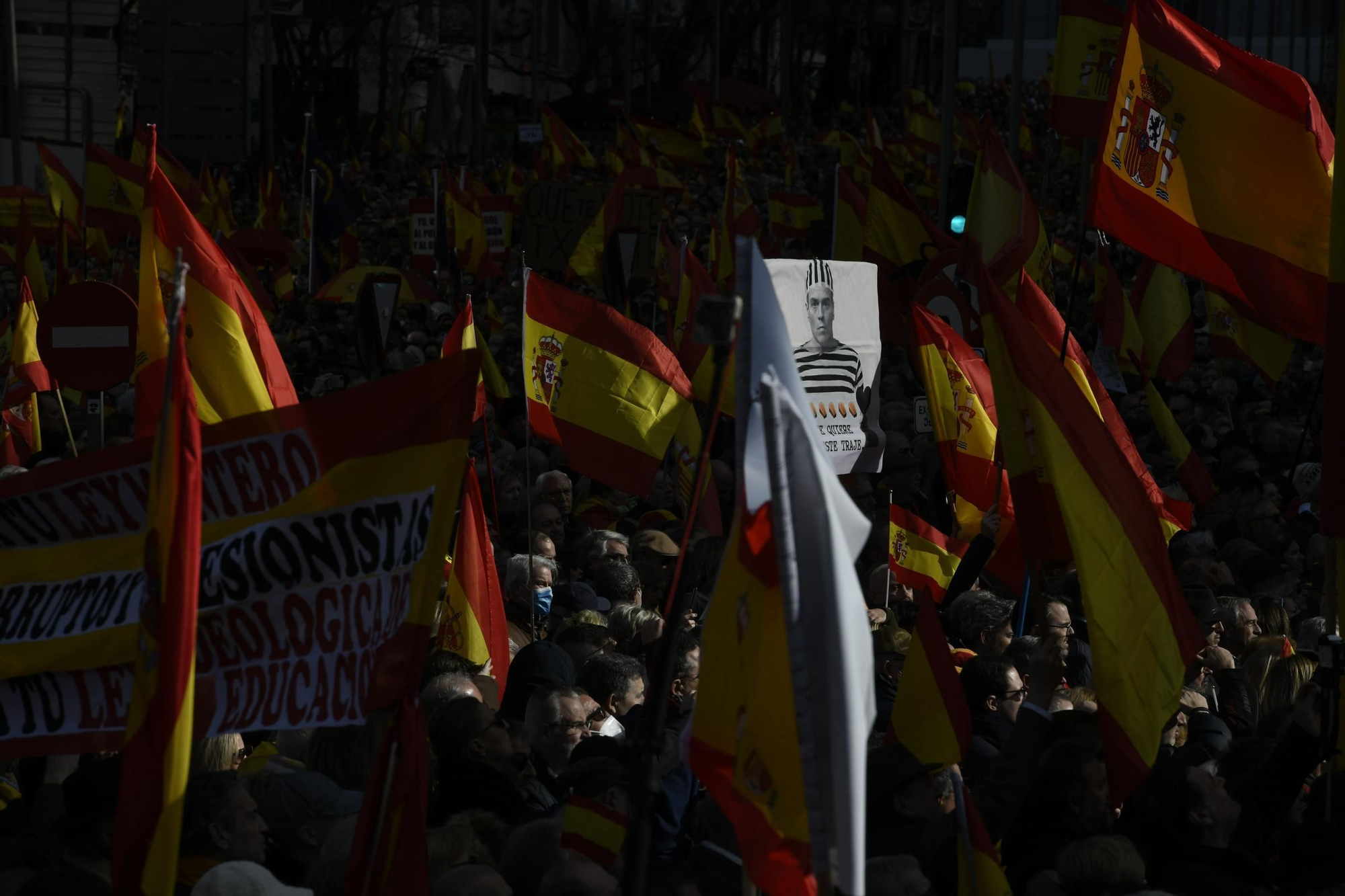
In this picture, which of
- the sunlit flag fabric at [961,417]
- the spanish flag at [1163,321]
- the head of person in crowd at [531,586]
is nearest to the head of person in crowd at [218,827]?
the head of person in crowd at [531,586]

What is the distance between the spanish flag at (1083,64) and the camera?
29.6 ft

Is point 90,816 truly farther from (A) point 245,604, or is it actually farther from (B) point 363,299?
(B) point 363,299

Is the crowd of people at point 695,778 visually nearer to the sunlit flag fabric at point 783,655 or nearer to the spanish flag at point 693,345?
the sunlit flag fabric at point 783,655

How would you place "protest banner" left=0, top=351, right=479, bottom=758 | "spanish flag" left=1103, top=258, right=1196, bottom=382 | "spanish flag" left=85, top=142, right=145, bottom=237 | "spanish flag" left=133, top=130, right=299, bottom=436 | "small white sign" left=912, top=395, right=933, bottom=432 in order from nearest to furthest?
"protest banner" left=0, top=351, right=479, bottom=758 → "spanish flag" left=133, top=130, right=299, bottom=436 → "small white sign" left=912, top=395, right=933, bottom=432 → "spanish flag" left=1103, top=258, right=1196, bottom=382 → "spanish flag" left=85, top=142, right=145, bottom=237

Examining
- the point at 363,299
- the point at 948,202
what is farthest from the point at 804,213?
the point at 363,299

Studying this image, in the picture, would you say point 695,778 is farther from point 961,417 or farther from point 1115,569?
point 961,417

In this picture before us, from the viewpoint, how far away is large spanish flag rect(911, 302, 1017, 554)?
27.8 feet

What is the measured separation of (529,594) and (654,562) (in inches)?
27.4

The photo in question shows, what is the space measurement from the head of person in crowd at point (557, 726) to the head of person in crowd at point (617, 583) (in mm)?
2435

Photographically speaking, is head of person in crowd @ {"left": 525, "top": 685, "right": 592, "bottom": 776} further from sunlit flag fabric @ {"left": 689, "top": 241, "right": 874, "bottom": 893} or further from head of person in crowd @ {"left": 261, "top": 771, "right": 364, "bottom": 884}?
sunlit flag fabric @ {"left": 689, "top": 241, "right": 874, "bottom": 893}

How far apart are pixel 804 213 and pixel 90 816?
15.1 m

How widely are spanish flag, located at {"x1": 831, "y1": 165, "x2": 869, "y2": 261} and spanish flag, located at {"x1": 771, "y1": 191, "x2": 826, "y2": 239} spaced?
5.57m

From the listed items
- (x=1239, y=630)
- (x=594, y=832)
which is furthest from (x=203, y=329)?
(x=1239, y=630)

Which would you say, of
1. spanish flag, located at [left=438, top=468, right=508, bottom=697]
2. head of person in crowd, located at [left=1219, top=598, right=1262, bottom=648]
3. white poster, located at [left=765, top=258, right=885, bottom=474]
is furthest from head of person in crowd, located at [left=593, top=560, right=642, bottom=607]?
head of person in crowd, located at [left=1219, top=598, right=1262, bottom=648]
